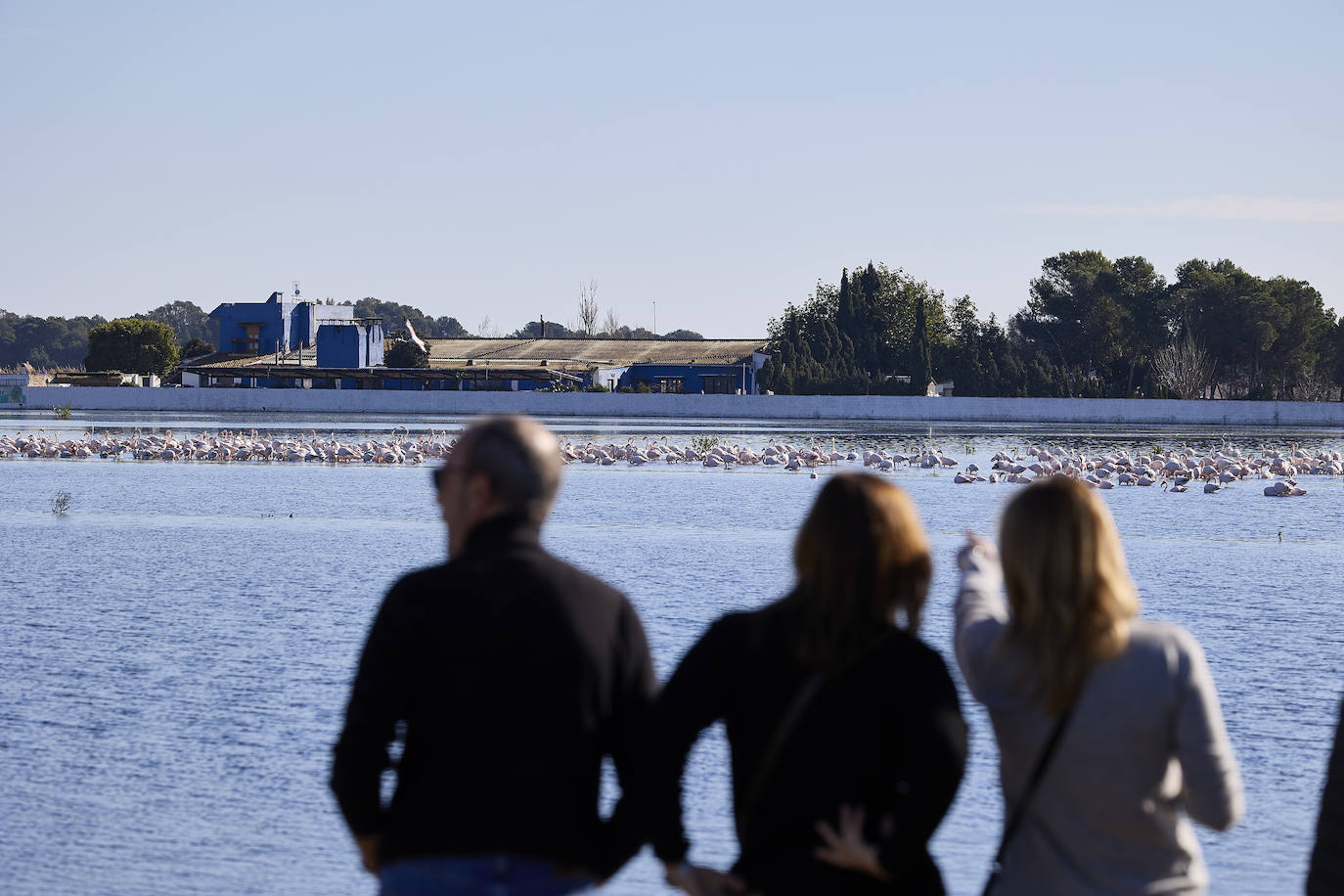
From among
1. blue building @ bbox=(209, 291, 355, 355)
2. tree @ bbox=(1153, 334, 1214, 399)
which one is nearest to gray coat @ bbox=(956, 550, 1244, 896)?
tree @ bbox=(1153, 334, 1214, 399)

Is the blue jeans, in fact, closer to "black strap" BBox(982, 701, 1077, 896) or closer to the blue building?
"black strap" BBox(982, 701, 1077, 896)

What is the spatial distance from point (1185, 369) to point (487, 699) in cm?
8199

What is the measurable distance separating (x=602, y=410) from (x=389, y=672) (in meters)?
65.1

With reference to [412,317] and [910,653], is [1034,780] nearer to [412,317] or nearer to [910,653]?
[910,653]

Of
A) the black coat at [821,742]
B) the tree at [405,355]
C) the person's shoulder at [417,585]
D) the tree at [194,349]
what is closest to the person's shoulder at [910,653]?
the black coat at [821,742]

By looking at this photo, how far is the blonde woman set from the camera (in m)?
2.85

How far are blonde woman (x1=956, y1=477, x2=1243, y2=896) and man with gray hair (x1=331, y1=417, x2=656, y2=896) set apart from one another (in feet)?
2.52

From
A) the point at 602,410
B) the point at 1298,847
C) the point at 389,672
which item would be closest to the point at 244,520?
the point at 1298,847

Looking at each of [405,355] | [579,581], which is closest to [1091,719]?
[579,581]

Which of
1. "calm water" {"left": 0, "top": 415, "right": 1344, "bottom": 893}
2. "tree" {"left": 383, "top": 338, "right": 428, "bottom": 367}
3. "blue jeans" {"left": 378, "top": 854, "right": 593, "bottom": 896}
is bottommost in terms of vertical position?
"calm water" {"left": 0, "top": 415, "right": 1344, "bottom": 893}

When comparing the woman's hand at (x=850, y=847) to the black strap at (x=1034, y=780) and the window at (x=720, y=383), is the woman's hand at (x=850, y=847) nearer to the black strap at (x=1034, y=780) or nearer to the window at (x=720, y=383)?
the black strap at (x=1034, y=780)

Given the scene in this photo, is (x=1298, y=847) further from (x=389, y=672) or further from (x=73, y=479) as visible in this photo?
(x=73, y=479)

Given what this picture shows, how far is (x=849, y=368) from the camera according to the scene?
252ft

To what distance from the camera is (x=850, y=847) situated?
2795mm
